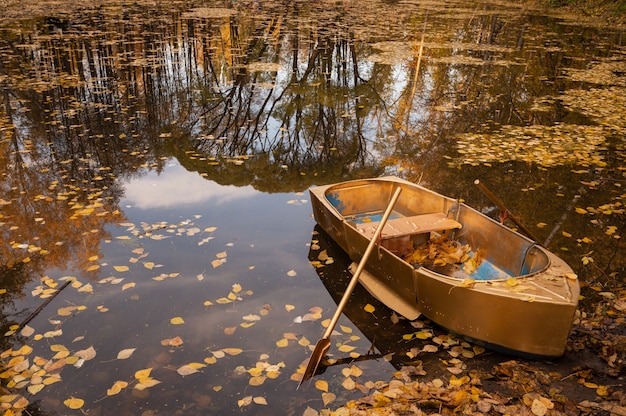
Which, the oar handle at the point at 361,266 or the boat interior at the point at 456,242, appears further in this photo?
the boat interior at the point at 456,242

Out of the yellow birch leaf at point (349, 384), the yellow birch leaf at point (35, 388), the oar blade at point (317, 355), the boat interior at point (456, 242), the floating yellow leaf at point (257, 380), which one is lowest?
the yellow birch leaf at point (349, 384)

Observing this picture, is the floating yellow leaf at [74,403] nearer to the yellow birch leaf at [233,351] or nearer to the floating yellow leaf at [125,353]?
the floating yellow leaf at [125,353]

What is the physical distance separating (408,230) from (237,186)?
14.0ft

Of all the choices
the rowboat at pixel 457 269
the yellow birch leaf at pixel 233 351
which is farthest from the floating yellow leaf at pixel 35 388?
the rowboat at pixel 457 269

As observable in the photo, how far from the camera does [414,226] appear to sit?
6.40m

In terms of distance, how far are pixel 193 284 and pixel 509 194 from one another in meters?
6.00

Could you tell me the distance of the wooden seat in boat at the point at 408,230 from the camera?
6246 millimetres

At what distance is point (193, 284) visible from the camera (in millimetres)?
6371

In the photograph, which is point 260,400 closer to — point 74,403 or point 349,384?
point 349,384

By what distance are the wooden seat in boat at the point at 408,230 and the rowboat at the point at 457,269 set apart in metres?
0.01

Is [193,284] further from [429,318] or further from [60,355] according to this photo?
[429,318]

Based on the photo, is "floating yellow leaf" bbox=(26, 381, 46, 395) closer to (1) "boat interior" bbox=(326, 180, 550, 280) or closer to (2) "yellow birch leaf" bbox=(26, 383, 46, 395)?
(2) "yellow birch leaf" bbox=(26, 383, 46, 395)

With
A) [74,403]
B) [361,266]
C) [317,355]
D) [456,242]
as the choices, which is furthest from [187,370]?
[456,242]

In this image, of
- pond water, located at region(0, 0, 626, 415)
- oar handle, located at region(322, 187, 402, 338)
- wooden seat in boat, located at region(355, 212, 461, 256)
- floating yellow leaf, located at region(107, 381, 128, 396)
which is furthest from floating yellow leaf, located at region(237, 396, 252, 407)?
wooden seat in boat, located at region(355, 212, 461, 256)
